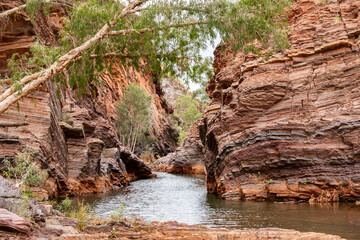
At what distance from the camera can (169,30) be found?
11.1 m

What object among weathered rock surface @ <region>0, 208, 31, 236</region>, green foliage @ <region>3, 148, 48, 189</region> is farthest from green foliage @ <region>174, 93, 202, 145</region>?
weathered rock surface @ <region>0, 208, 31, 236</region>

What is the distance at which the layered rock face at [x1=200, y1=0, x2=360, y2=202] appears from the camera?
1303cm

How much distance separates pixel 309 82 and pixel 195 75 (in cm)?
658

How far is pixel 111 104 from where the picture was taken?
148 ft

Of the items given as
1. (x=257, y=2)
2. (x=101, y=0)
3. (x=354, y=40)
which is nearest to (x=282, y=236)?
(x=257, y=2)

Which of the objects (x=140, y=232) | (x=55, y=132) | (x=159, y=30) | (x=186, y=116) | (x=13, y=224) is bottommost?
(x=140, y=232)

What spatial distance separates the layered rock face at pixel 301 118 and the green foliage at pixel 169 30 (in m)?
4.33

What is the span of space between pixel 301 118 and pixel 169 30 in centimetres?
790

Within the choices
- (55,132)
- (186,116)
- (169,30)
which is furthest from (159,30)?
(186,116)

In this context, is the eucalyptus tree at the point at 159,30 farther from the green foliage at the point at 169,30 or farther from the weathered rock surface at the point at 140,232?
the weathered rock surface at the point at 140,232

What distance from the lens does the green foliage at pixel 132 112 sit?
47.2 meters

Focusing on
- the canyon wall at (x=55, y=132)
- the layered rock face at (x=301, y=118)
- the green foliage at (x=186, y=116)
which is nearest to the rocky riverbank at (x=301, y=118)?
the layered rock face at (x=301, y=118)

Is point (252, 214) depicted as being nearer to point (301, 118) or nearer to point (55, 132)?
point (301, 118)

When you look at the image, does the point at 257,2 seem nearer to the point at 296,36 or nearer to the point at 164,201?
the point at 296,36
